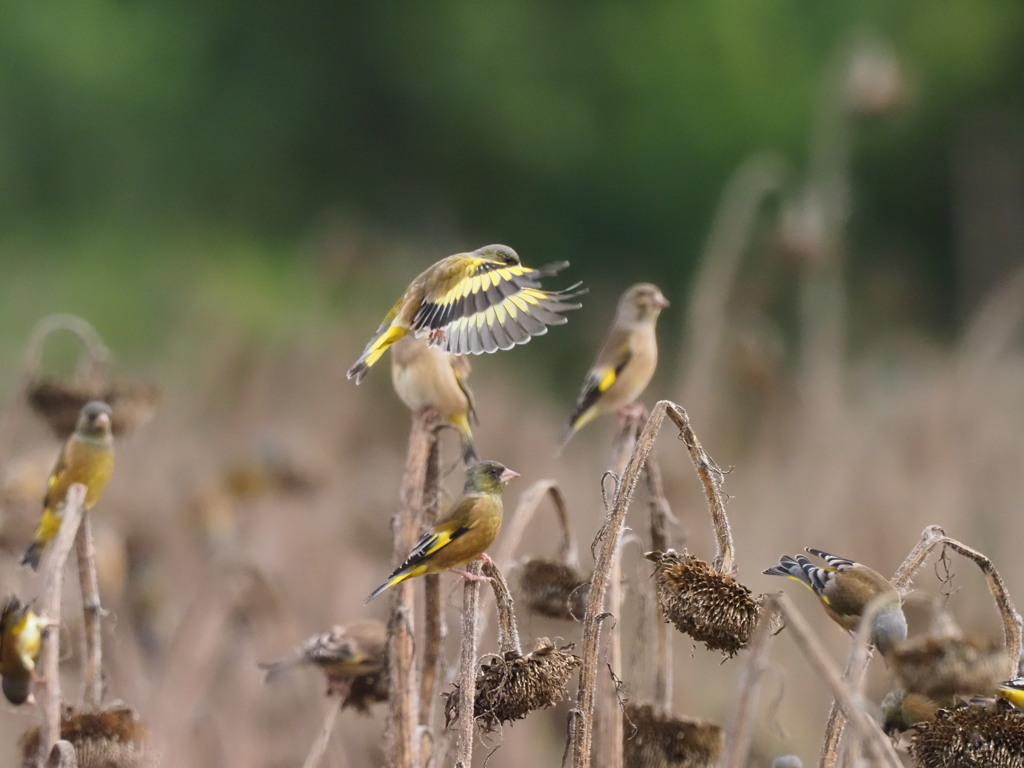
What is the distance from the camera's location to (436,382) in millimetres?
4277

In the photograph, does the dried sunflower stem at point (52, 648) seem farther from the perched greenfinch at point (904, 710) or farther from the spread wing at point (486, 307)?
the perched greenfinch at point (904, 710)

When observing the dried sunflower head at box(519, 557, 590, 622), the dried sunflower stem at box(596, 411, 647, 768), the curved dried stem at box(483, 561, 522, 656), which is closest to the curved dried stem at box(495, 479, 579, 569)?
the dried sunflower head at box(519, 557, 590, 622)

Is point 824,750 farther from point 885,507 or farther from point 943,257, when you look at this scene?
point 943,257

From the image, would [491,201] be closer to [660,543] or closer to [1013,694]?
[660,543]

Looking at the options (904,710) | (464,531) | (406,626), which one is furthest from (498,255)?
(904,710)

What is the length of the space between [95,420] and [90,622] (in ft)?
2.74

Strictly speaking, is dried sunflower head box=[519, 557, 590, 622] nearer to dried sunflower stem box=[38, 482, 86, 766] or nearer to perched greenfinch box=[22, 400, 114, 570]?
dried sunflower stem box=[38, 482, 86, 766]

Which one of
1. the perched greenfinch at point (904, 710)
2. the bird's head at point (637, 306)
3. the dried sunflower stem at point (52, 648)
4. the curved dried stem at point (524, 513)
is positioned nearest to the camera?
the dried sunflower stem at point (52, 648)

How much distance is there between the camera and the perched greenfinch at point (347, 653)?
3.43 meters

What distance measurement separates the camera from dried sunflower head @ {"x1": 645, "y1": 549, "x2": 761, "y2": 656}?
2322 millimetres

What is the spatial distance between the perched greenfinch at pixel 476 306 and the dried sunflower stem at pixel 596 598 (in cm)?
84

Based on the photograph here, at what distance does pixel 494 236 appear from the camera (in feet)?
69.5

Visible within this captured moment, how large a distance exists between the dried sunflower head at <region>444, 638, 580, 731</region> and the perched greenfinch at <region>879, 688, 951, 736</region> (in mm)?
600

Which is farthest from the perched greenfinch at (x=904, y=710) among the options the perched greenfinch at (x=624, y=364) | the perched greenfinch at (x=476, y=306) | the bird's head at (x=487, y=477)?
the perched greenfinch at (x=624, y=364)
